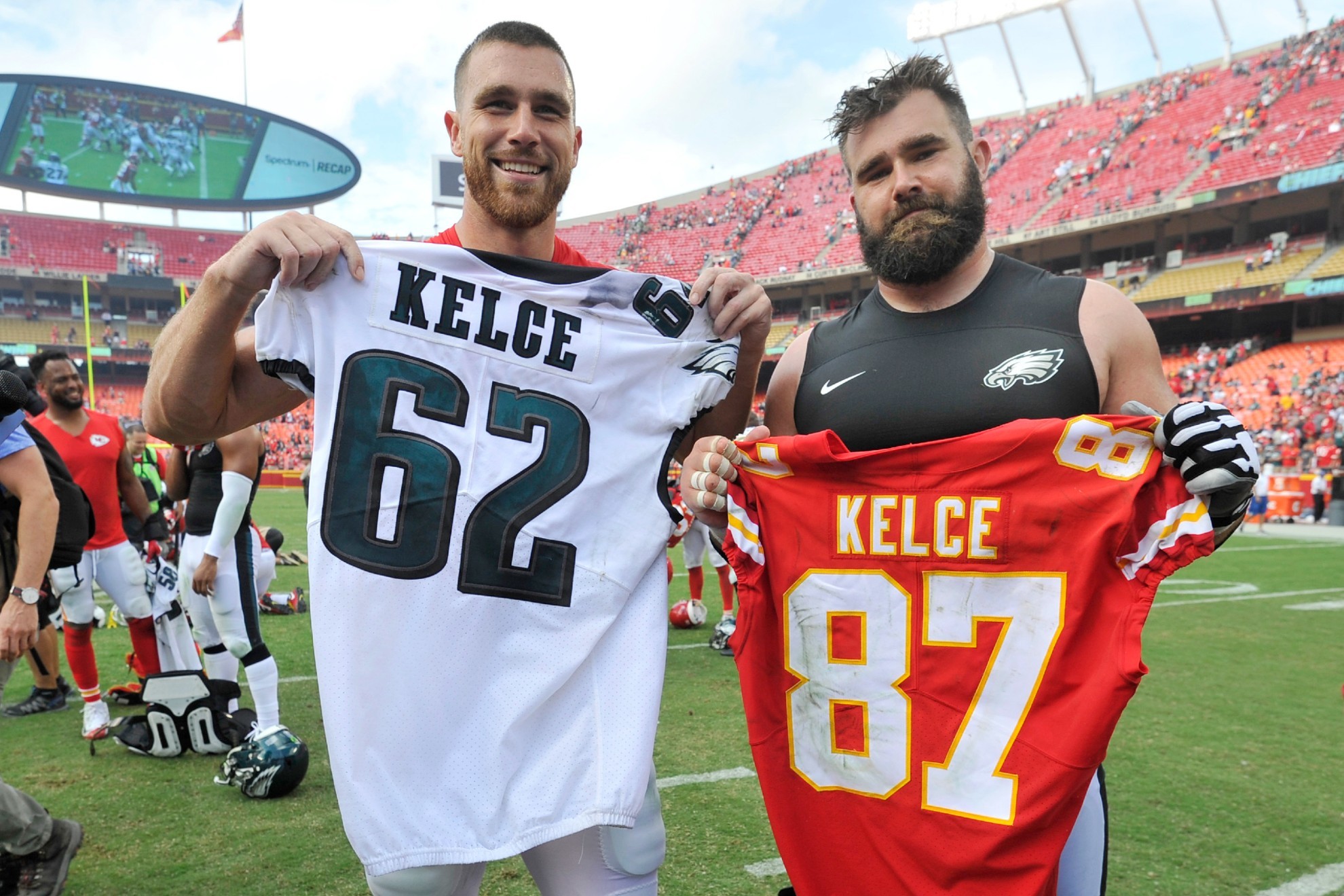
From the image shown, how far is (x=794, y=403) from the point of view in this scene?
2322mm

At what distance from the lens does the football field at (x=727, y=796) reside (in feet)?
10.4

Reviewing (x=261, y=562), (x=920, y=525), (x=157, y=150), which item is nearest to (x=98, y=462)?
(x=261, y=562)

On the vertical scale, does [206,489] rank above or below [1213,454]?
above


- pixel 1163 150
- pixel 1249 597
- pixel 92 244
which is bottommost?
pixel 1249 597

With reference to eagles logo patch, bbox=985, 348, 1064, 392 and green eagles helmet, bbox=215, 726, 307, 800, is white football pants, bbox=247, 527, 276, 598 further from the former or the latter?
eagles logo patch, bbox=985, 348, 1064, 392

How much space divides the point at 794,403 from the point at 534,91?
1.01m

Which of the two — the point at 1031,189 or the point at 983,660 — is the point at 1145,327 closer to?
the point at 983,660

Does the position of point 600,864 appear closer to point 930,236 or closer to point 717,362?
point 717,362

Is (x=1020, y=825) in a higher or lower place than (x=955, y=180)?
lower

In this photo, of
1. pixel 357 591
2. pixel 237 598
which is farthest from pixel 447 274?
pixel 237 598

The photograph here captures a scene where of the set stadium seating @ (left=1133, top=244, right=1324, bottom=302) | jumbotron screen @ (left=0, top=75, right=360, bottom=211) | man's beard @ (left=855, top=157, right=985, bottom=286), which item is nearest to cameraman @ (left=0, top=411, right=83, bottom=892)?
man's beard @ (left=855, top=157, right=985, bottom=286)

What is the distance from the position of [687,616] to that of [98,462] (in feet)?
15.4

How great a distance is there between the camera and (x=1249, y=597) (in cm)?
942

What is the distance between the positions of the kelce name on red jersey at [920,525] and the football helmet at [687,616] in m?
5.93
